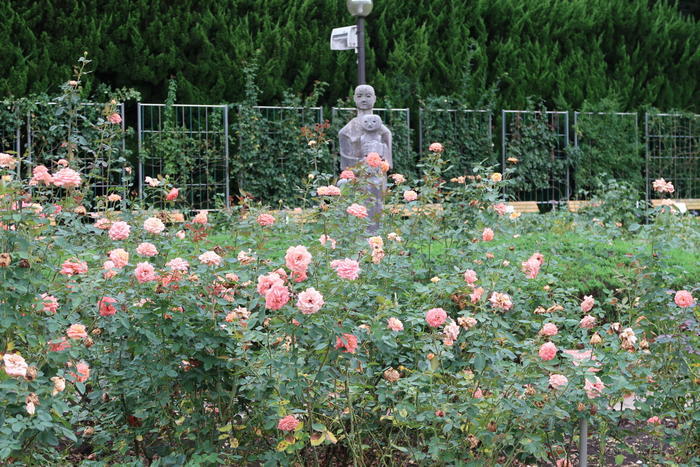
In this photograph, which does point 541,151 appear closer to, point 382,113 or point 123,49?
point 382,113

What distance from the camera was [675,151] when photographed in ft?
48.3

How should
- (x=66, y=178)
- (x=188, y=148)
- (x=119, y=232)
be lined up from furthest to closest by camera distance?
(x=188, y=148), (x=66, y=178), (x=119, y=232)

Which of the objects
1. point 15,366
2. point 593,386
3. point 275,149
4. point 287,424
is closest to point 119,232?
point 15,366

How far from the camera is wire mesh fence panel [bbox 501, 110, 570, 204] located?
13289 millimetres

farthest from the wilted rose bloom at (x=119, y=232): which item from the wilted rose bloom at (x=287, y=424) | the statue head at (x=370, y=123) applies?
the statue head at (x=370, y=123)

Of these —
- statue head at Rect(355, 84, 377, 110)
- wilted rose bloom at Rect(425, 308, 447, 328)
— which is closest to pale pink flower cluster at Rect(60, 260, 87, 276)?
wilted rose bloom at Rect(425, 308, 447, 328)

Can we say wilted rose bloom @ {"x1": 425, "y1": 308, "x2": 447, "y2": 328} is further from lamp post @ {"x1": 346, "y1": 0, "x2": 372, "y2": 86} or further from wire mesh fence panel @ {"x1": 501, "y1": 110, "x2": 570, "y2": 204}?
wire mesh fence panel @ {"x1": 501, "y1": 110, "x2": 570, "y2": 204}

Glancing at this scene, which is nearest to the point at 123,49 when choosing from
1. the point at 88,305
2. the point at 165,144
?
the point at 165,144

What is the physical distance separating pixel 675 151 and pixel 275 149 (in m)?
6.96

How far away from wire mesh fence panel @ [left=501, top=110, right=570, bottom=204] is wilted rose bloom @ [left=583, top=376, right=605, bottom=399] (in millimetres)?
10504

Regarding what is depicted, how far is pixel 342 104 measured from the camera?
39.2 feet

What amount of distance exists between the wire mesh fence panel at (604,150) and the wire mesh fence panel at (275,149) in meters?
4.20

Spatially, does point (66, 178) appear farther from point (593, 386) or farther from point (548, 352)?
point (593, 386)

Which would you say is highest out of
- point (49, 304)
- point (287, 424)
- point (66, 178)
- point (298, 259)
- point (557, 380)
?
point (66, 178)
